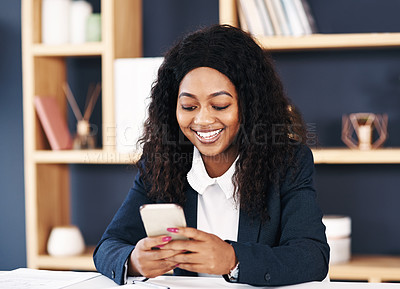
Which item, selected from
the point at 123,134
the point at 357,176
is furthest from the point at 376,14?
the point at 123,134

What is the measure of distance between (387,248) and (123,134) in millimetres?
1352

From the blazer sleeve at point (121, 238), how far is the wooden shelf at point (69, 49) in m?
1.00

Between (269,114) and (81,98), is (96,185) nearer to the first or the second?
(81,98)

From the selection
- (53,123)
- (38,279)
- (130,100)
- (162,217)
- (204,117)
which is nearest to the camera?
(162,217)

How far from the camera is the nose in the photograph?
1530 mm

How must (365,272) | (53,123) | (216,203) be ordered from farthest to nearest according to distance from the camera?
(53,123), (365,272), (216,203)

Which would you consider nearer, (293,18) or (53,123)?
(293,18)

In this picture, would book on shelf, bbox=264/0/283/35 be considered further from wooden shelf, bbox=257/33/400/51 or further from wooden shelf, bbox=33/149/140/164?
wooden shelf, bbox=33/149/140/164

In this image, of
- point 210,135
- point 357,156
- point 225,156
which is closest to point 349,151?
point 357,156

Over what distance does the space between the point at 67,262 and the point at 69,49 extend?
99 cm

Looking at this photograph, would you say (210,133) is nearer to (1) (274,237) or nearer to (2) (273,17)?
(1) (274,237)

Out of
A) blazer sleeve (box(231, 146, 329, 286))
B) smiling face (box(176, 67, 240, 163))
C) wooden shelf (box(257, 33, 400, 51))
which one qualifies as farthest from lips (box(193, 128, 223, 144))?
wooden shelf (box(257, 33, 400, 51))

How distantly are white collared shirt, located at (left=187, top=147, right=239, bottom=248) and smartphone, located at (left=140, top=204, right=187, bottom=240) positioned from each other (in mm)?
384

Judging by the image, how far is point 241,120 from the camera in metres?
1.59
